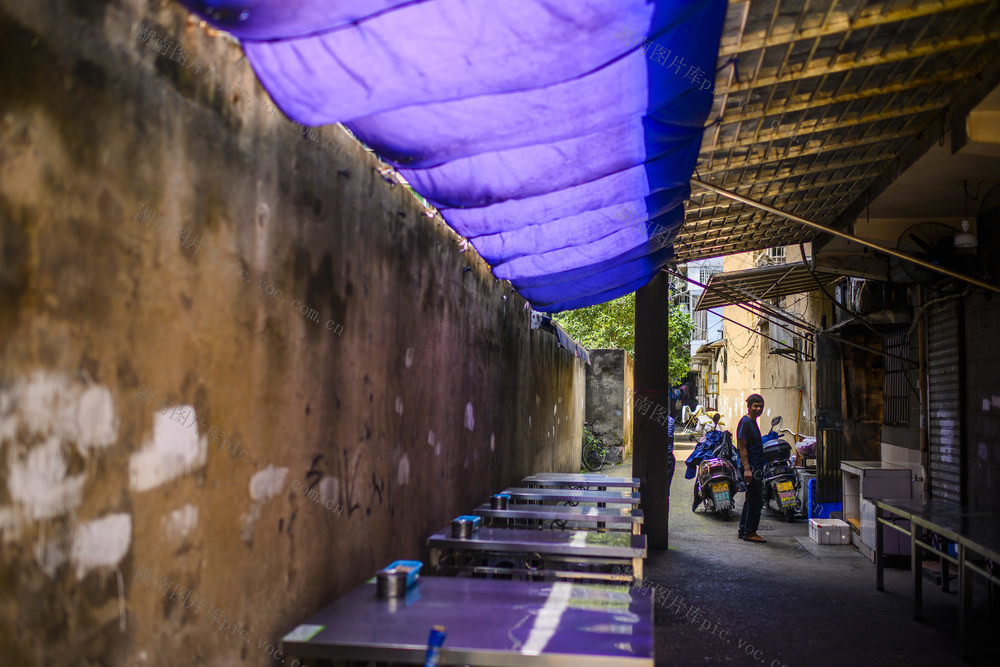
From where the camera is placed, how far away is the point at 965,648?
15.8ft

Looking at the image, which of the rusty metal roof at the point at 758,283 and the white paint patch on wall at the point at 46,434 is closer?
the white paint patch on wall at the point at 46,434

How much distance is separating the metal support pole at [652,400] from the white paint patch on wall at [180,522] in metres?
6.62

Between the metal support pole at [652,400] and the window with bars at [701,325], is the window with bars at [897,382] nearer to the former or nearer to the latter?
the metal support pole at [652,400]

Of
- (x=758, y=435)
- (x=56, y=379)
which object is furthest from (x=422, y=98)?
(x=758, y=435)

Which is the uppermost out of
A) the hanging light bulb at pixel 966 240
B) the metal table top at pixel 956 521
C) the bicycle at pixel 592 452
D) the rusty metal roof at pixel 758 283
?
the rusty metal roof at pixel 758 283

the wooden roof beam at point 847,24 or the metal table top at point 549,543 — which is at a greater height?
the wooden roof beam at point 847,24

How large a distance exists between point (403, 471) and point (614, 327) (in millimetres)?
17457

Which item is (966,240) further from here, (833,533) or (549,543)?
(549,543)

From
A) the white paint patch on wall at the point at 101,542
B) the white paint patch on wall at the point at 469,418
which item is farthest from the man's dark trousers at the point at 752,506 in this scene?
the white paint patch on wall at the point at 101,542

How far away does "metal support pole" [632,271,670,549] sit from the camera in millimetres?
8203

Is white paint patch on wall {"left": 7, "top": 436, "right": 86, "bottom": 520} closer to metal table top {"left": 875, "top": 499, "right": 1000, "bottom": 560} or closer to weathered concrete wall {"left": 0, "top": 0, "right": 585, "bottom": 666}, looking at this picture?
weathered concrete wall {"left": 0, "top": 0, "right": 585, "bottom": 666}

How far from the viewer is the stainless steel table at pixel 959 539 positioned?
14.7 ft

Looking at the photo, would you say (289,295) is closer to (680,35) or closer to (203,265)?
(203,265)

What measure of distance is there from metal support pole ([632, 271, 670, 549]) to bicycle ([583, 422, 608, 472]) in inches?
325
